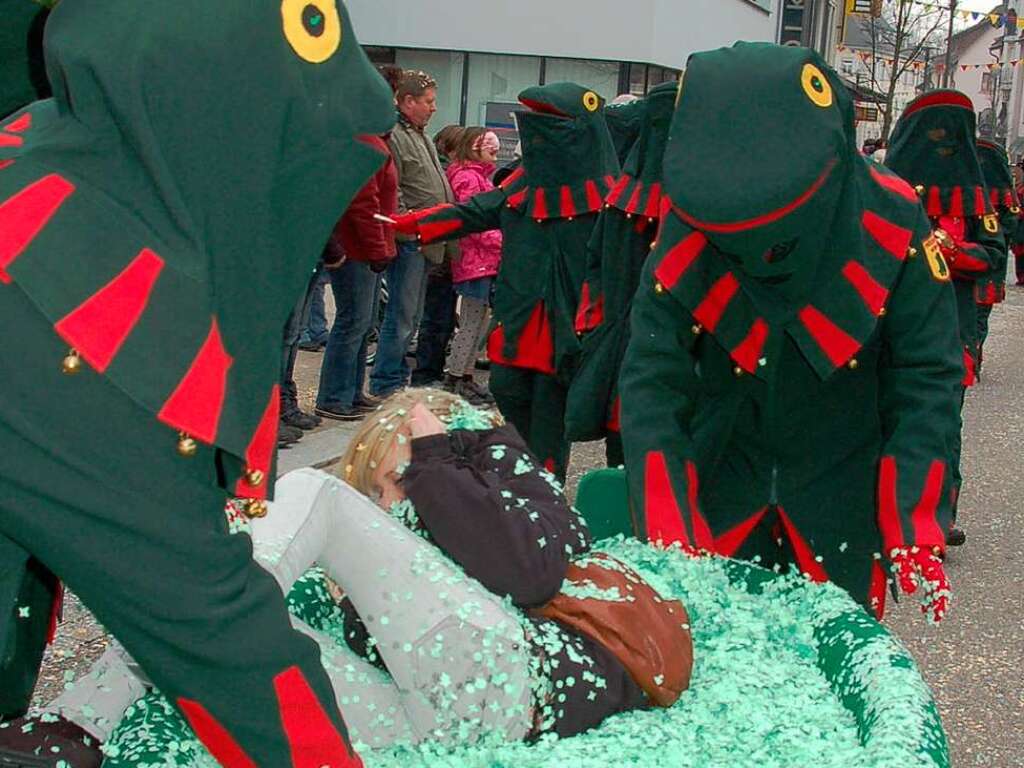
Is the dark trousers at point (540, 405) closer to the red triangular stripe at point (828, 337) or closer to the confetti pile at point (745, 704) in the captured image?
the confetti pile at point (745, 704)

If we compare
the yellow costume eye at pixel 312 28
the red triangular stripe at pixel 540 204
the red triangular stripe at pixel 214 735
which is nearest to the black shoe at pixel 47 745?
the red triangular stripe at pixel 214 735

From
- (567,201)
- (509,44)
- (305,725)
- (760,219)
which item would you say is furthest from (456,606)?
(509,44)

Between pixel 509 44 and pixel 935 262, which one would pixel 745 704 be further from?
pixel 509 44

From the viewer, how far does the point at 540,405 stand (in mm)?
5008

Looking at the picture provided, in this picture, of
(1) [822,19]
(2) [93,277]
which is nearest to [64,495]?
(2) [93,277]

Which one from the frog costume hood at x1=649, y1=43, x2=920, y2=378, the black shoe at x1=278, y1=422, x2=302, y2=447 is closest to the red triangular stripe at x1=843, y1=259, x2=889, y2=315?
the frog costume hood at x1=649, y1=43, x2=920, y2=378

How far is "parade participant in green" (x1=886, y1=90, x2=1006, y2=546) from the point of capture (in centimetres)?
517

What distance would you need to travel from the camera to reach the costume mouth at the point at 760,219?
213 centimetres

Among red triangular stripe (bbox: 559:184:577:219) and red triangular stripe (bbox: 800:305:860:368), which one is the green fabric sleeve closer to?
red triangular stripe (bbox: 800:305:860:368)

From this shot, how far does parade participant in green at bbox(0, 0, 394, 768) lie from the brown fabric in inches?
36.7

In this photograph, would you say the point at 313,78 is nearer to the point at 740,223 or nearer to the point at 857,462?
the point at 740,223

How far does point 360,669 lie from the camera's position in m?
2.19

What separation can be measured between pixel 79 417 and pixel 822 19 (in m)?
31.7

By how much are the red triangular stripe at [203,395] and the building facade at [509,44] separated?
15.5 meters
